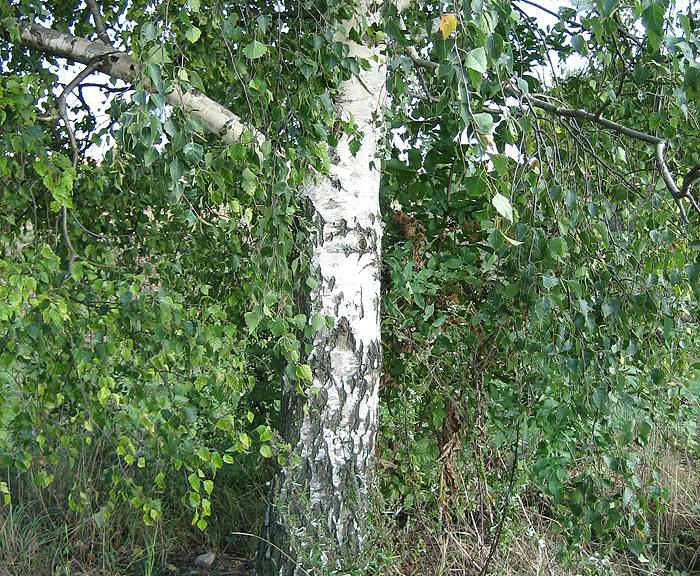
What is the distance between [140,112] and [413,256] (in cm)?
142

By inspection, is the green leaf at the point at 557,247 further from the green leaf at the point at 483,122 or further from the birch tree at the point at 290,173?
the green leaf at the point at 483,122

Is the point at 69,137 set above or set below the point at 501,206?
above

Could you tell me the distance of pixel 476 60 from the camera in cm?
126

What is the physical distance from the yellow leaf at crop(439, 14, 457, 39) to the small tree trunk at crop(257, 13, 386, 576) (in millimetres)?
1054

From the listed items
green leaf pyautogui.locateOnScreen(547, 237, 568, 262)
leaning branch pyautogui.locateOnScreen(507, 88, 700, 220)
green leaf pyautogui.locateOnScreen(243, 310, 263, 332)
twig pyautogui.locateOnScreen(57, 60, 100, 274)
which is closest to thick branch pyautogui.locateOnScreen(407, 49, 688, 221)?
leaning branch pyautogui.locateOnScreen(507, 88, 700, 220)

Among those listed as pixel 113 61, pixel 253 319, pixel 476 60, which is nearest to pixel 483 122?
pixel 476 60

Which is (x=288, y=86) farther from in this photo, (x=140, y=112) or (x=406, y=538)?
(x=406, y=538)

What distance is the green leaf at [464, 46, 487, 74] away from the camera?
125cm

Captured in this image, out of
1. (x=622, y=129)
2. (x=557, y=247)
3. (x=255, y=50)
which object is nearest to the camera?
(x=255, y=50)

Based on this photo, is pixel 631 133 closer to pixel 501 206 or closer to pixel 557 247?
pixel 557 247

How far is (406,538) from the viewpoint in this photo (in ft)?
8.49

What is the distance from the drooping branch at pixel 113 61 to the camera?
90.0 inches

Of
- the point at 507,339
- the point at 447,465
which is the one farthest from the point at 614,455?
the point at 447,465

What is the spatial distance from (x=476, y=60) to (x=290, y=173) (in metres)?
0.77
